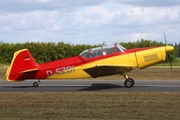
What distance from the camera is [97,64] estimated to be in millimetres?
20188

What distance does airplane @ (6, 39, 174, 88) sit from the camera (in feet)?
66.0

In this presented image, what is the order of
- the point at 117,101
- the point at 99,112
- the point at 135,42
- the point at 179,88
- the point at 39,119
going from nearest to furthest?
the point at 39,119 → the point at 99,112 → the point at 117,101 → the point at 179,88 → the point at 135,42

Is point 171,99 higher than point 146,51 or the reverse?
the reverse

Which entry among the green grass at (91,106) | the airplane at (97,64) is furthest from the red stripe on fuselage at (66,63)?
→ the green grass at (91,106)

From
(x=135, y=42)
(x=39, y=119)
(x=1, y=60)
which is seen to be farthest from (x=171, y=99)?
(x=1, y=60)

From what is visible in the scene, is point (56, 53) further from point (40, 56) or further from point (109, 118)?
point (109, 118)

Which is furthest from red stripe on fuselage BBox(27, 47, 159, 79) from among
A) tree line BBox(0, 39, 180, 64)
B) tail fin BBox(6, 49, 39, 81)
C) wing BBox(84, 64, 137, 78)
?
tree line BBox(0, 39, 180, 64)

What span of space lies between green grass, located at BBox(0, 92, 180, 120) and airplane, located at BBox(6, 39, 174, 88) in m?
3.31

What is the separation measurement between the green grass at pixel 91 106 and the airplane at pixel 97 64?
3.31 metres

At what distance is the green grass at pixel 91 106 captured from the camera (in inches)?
459

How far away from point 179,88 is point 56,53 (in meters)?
32.8

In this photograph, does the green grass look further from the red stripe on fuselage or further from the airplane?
the red stripe on fuselage

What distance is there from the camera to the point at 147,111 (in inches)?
488

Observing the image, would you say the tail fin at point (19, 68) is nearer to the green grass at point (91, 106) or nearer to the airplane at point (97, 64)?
the airplane at point (97, 64)
